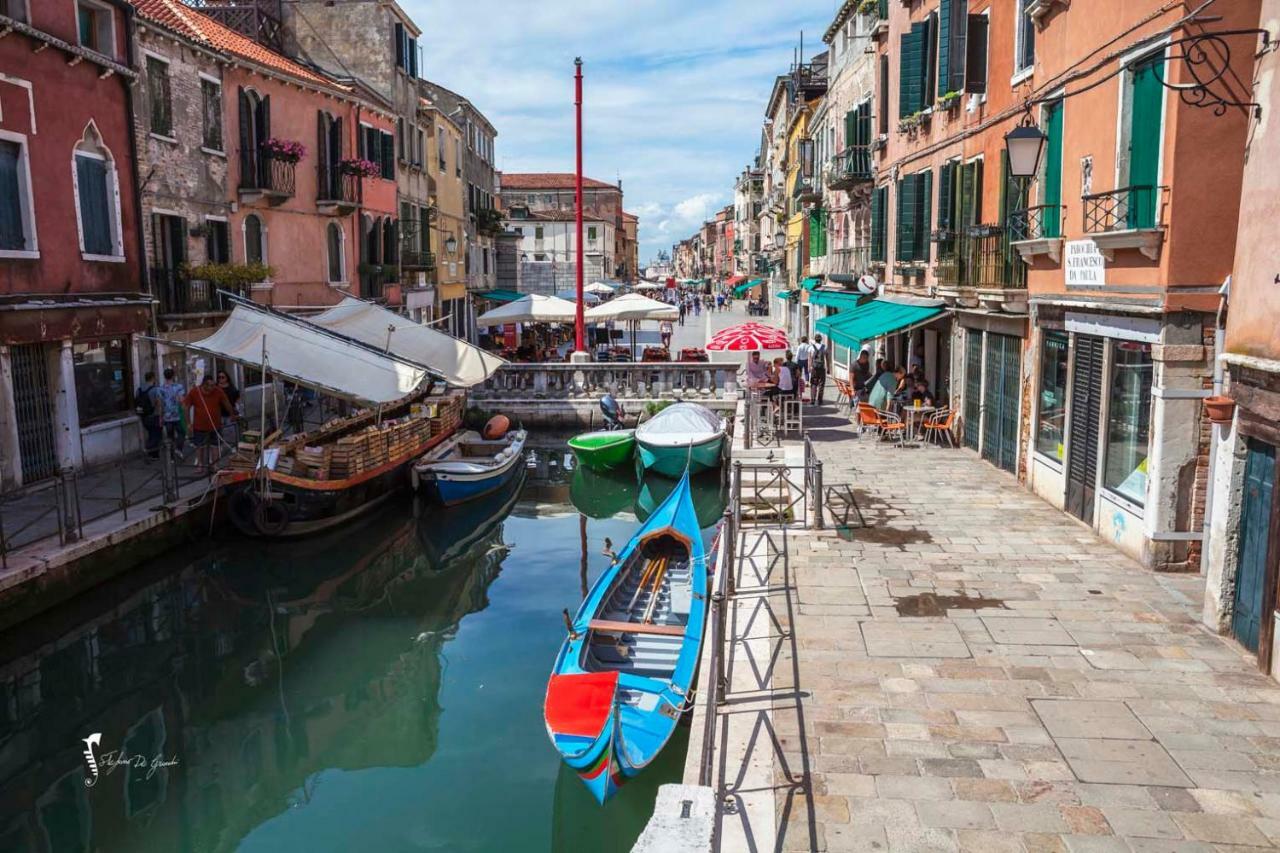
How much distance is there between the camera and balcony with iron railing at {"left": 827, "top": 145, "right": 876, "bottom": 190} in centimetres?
2736

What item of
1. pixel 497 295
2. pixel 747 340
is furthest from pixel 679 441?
pixel 497 295

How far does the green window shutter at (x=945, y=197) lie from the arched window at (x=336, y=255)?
1706 centimetres

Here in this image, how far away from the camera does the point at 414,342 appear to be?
22.4 meters

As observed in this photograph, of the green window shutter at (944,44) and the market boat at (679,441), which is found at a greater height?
the green window shutter at (944,44)

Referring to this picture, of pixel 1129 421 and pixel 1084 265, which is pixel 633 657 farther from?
pixel 1084 265

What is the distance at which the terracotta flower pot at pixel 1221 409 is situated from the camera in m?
8.91

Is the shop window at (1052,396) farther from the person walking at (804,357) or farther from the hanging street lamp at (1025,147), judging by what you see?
the person walking at (804,357)

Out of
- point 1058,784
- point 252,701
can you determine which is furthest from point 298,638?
point 1058,784

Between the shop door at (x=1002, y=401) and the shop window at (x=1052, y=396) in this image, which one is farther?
Result: the shop door at (x=1002, y=401)

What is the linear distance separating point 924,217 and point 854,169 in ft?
22.2

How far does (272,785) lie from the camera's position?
32.0 feet

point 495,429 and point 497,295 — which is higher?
point 497,295

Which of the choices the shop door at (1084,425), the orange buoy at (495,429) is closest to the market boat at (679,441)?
the orange buoy at (495,429)

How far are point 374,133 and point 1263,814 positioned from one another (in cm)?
3006
